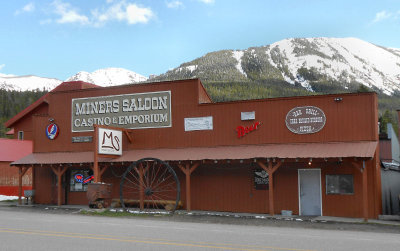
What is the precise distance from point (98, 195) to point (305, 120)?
10333mm

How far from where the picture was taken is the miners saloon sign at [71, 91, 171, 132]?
2489 centimetres

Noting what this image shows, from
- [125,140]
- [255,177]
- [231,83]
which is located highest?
[231,83]

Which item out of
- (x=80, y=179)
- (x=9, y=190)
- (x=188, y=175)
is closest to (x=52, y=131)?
(x=80, y=179)

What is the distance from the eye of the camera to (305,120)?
21578mm

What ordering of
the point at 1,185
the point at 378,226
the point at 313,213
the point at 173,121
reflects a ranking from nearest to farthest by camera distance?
the point at 378,226, the point at 313,213, the point at 173,121, the point at 1,185

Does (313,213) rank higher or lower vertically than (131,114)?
lower

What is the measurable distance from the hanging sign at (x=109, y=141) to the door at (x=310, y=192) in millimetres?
9329

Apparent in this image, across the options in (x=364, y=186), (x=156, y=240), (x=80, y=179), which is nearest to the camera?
(x=156, y=240)

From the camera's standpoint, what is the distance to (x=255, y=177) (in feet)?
73.1

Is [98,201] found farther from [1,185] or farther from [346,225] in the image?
[1,185]

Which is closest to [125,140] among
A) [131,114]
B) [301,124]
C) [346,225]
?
[131,114]

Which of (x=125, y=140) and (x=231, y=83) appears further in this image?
(x=231, y=83)

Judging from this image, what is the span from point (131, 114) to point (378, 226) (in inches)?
545

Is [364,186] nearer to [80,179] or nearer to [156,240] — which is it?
[156,240]
